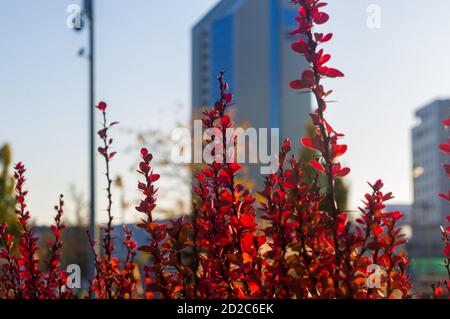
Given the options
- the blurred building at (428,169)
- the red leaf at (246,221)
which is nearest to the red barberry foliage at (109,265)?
the red leaf at (246,221)

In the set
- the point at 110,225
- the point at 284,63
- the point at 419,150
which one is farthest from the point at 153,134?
the point at 419,150

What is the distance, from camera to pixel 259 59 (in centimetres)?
6919

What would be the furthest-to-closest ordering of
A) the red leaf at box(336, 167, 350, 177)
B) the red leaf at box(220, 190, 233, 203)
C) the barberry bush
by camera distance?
the red leaf at box(220, 190, 233, 203)
the red leaf at box(336, 167, 350, 177)
the barberry bush

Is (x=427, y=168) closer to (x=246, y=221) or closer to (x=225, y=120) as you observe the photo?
(x=225, y=120)

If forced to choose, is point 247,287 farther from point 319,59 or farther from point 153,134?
point 153,134

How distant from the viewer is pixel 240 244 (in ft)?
7.84

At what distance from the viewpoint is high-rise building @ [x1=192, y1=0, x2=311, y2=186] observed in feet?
218

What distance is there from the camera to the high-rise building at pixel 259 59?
6656 centimetres

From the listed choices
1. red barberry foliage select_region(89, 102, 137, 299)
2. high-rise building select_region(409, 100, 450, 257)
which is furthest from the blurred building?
red barberry foliage select_region(89, 102, 137, 299)

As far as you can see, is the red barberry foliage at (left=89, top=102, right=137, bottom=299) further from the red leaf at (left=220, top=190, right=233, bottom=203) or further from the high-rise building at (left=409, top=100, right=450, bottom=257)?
the high-rise building at (left=409, top=100, right=450, bottom=257)

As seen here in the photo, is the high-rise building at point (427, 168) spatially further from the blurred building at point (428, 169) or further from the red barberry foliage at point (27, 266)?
the red barberry foliage at point (27, 266)

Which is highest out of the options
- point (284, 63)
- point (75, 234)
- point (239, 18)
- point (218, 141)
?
point (239, 18)

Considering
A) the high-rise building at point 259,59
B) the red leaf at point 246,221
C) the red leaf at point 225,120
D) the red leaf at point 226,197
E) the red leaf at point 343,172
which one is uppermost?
the high-rise building at point 259,59
